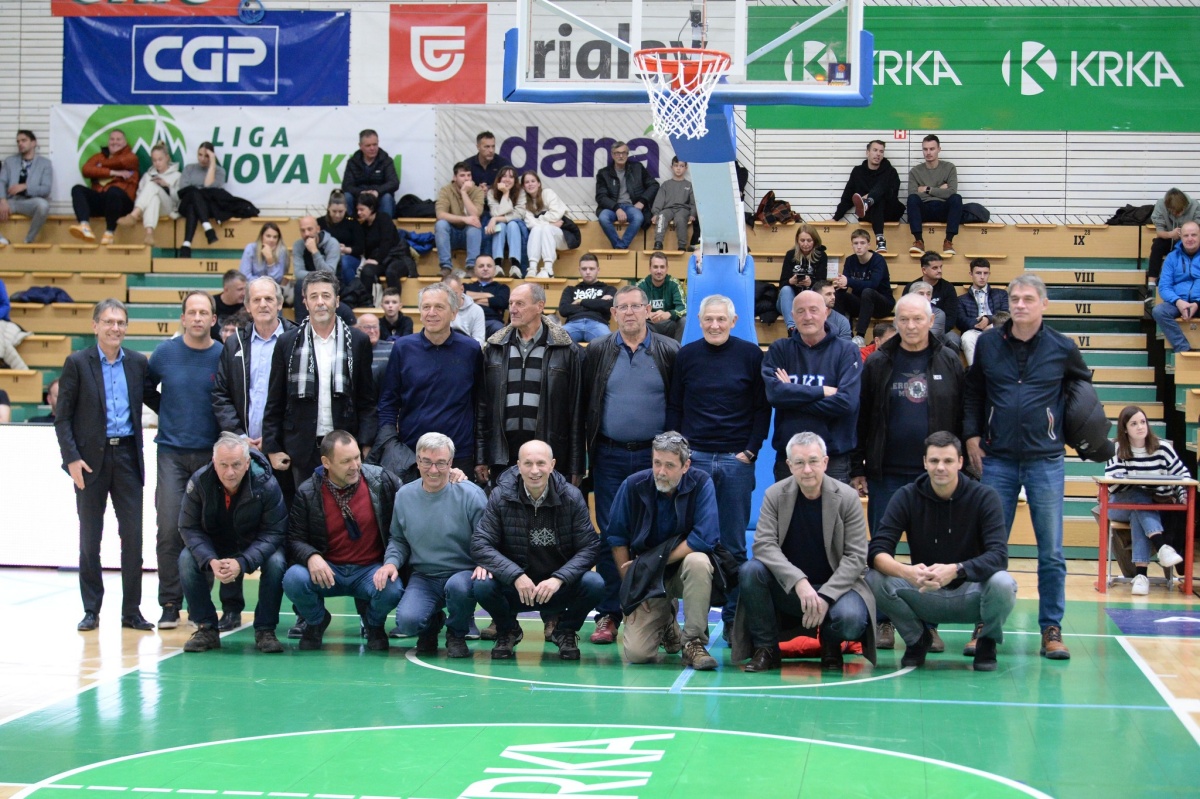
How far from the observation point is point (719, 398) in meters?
7.63

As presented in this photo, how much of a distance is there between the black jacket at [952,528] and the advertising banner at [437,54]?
11.0 metres

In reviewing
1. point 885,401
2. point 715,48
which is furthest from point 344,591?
point 715,48

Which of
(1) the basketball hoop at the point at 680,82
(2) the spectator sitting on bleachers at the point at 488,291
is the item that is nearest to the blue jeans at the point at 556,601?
(1) the basketball hoop at the point at 680,82

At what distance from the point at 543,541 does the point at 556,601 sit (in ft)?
1.08

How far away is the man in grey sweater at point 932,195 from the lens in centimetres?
1515

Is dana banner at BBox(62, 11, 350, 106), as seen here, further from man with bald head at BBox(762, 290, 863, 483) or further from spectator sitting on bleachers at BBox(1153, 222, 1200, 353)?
man with bald head at BBox(762, 290, 863, 483)

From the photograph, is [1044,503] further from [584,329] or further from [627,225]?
[627,225]

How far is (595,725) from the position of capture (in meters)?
5.79

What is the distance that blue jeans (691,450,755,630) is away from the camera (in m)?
7.58

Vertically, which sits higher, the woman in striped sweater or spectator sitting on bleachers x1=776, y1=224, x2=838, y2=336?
spectator sitting on bleachers x1=776, y1=224, x2=838, y2=336

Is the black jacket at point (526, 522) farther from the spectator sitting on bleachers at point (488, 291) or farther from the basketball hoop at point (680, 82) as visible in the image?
the spectator sitting on bleachers at point (488, 291)

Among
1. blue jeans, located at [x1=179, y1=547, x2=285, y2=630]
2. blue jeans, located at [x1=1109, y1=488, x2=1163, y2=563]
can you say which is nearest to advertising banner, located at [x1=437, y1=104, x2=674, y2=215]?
blue jeans, located at [x1=1109, y1=488, x2=1163, y2=563]

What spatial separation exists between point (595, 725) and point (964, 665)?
7.74ft

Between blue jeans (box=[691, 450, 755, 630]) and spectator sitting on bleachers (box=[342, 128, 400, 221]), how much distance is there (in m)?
9.04
